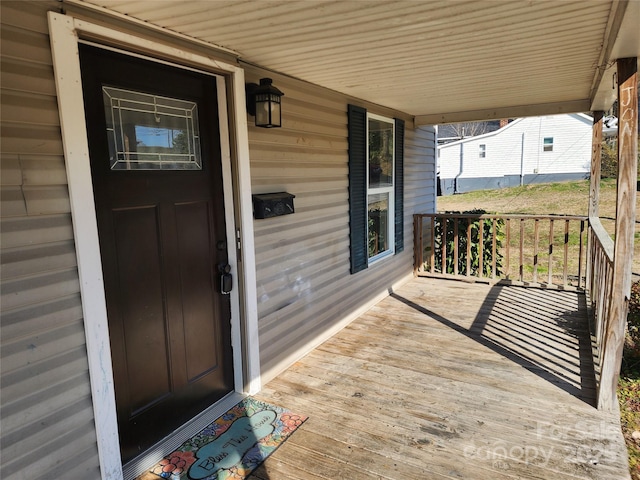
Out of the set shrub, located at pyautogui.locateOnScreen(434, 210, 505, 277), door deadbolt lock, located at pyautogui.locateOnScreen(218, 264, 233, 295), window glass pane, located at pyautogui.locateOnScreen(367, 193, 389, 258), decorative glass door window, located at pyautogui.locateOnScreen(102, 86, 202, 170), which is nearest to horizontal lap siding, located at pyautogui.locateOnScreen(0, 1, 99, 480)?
decorative glass door window, located at pyautogui.locateOnScreen(102, 86, 202, 170)

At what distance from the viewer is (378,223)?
4.98 metres

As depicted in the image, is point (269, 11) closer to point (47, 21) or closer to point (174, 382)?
point (47, 21)

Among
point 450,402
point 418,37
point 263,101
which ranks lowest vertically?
point 450,402

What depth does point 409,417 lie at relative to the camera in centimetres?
266

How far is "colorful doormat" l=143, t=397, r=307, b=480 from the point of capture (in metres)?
2.19

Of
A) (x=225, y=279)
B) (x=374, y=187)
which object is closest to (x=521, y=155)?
(x=374, y=187)

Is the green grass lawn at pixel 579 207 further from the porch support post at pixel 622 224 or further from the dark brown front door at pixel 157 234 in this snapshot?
the dark brown front door at pixel 157 234

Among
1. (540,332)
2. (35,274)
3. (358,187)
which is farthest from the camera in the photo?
(358,187)

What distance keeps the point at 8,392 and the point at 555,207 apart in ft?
46.2

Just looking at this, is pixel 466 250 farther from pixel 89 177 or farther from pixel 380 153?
pixel 89 177

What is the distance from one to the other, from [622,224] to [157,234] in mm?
2697

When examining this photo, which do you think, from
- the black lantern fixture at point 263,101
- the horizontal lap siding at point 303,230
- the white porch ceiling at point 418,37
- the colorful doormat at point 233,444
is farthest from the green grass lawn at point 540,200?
the colorful doormat at point 233,444

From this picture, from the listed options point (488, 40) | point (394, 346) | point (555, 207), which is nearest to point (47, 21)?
point (488, 40)

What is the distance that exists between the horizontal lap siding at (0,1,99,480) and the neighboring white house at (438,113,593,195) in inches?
700
